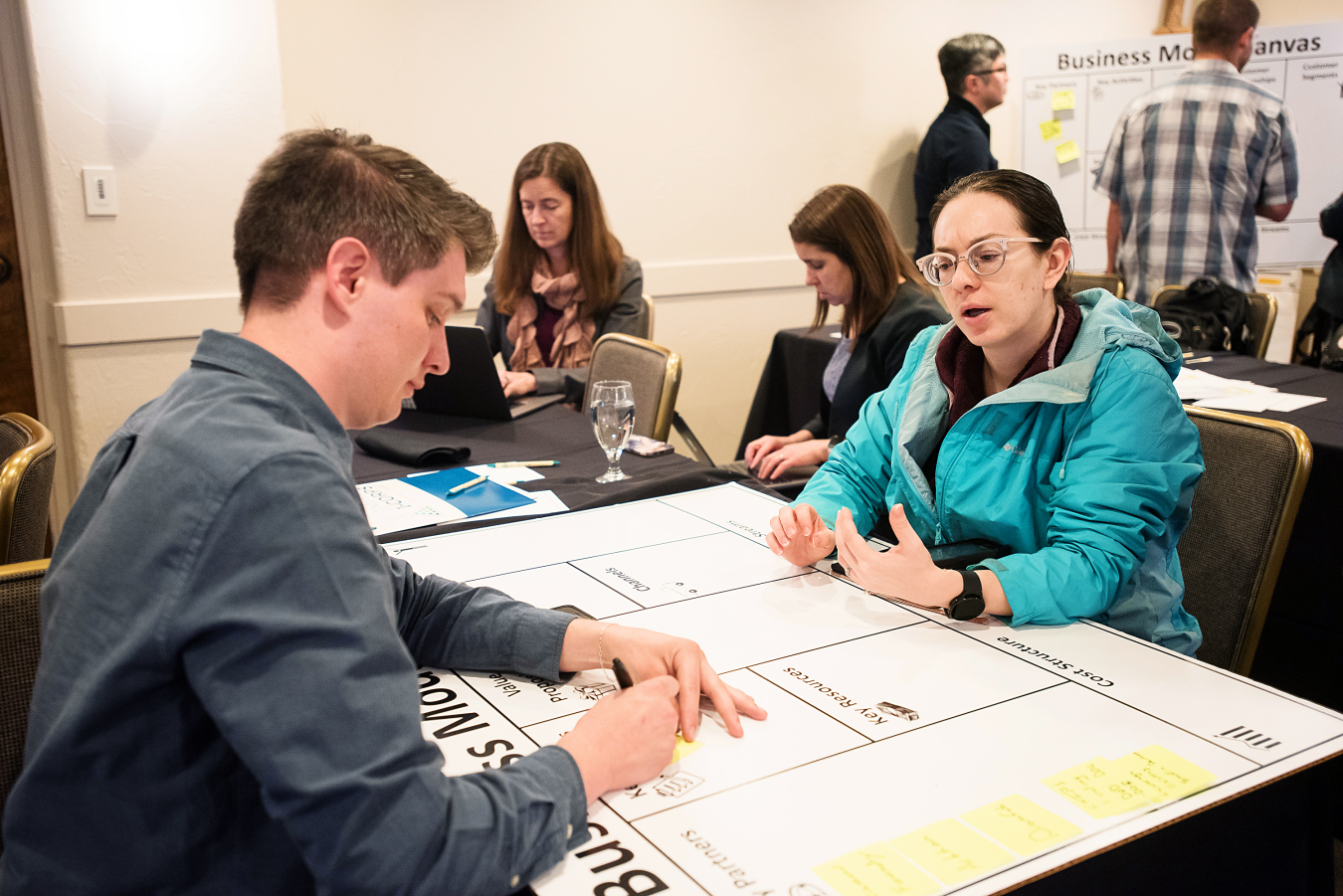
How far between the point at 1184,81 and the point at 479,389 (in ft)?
10.8

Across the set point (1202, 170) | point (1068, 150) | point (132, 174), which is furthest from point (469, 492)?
point (1068, 150)

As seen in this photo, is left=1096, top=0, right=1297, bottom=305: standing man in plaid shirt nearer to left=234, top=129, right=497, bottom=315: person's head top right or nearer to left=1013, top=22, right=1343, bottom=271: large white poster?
left=1013, top=22, right=1343, bottom=271: large white poster

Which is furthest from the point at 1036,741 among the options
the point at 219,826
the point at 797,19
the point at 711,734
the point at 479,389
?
the point at 797,19

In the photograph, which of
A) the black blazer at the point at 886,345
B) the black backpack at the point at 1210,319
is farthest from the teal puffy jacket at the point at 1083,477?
the black backpack at the point at 1210,319

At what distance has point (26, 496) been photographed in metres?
1.45

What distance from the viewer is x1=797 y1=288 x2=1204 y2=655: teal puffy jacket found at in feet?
4.19

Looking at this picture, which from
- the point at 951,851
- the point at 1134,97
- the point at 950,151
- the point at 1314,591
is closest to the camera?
the point at 951,851

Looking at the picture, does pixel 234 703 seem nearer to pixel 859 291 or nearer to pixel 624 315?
pixel 859 291

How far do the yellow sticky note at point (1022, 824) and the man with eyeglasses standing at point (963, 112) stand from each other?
167 inches

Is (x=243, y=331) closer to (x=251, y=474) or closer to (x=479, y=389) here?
(x=251, y=474)

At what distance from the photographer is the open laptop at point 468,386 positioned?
238 centimetres

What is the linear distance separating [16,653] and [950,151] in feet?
14.6

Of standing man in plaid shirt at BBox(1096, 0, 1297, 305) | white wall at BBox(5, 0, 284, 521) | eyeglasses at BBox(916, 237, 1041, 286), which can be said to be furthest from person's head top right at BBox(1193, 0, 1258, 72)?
white wall at BBox(5, 0, 284, 521)

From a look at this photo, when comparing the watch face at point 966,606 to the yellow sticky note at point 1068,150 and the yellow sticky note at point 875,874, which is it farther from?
the yellow sticky note at point 1068,150
